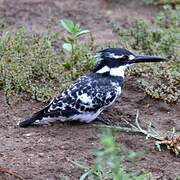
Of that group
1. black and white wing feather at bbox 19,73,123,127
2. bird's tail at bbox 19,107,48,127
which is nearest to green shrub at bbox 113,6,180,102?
black and white wing feather at bbox 19,73,123,127

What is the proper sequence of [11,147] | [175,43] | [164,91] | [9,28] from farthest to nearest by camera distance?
[9,28]
[175,43]
[164,91]
[11,147]

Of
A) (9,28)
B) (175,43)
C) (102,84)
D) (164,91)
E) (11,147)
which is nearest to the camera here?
(11,147)

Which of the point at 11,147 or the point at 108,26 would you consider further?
the point at 108,26

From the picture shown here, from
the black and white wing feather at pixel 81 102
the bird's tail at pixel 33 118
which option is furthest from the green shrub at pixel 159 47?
the bird's tail at pixel 33 118

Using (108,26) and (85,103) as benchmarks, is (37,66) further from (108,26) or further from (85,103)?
(108,26)

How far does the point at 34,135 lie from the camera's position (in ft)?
16.9

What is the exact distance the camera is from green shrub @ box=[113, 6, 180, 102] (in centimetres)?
586

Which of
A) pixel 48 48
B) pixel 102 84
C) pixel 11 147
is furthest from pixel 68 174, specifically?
pixel 48 48

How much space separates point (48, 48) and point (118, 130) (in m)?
1.54

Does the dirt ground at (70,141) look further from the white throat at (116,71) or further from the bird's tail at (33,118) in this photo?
the white throat at (116,71)

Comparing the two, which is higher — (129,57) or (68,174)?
(129,57)

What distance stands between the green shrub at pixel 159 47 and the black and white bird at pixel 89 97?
0.51 meters

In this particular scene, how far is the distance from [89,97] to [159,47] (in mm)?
1800

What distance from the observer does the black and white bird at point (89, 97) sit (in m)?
5.21
